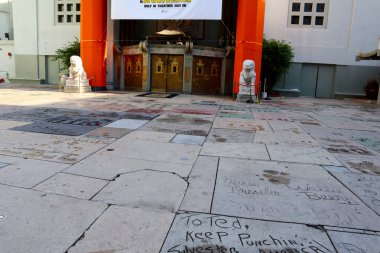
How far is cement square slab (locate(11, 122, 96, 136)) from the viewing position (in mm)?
6659

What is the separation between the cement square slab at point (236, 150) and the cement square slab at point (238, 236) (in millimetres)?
2426

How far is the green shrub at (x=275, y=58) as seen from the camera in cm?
1806

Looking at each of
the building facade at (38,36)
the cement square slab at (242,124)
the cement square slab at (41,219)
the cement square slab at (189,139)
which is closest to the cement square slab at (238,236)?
the cement square slab at (41,219)

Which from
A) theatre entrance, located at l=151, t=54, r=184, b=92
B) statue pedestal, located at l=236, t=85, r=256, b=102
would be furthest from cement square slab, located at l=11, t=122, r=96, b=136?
theatre entrance, located at l=151, t=54, r=184, b=92

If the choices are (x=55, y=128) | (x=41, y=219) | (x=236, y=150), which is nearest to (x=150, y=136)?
(x=236, y=150)

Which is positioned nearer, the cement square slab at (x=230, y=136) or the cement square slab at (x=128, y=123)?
the cement square slab at (x=230, y=136)

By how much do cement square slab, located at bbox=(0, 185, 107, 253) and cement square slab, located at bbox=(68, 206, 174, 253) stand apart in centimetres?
11

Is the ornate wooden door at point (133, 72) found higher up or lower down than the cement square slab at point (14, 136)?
higher up

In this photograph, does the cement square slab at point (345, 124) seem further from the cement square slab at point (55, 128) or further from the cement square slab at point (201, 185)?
the cement square slab at point (55, 128)

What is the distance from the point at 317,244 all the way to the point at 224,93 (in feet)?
55.9

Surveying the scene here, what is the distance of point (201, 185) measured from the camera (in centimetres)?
397

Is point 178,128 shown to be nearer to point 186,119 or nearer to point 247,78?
point 186,119

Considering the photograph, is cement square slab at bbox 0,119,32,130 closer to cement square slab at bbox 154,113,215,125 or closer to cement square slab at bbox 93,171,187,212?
cement square slab at bbox 154,113,215,125

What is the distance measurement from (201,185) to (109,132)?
3.60 metres
